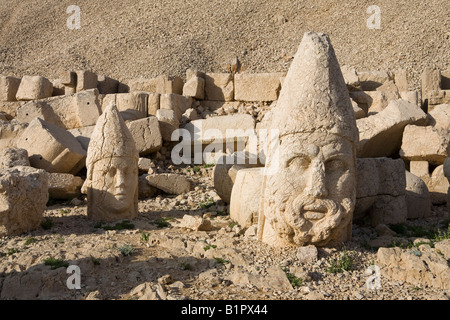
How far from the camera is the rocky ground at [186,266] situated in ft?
14.2

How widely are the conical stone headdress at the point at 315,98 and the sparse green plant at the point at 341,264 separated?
132 centimetres

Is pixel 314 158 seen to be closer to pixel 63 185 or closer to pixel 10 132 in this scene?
pixel 63 185

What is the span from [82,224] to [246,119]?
5.65 m

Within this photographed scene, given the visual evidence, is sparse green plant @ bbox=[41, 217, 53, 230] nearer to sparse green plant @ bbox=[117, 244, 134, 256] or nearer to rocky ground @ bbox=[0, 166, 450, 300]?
rocky ground @ bbox=[0, 166, 450, 300]

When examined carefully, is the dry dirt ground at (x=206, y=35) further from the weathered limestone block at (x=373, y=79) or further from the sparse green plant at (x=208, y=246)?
the sparse green plant at (x=208, y=246)

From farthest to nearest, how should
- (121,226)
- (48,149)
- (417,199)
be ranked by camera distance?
1. (48,149)
2. (417,199)
3. (121,226)

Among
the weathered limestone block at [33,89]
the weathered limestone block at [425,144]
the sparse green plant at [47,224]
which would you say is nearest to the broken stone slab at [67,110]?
the weathered limestone block at [33,89]

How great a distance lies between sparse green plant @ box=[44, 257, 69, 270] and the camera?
477 cm

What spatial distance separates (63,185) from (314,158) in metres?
5.56

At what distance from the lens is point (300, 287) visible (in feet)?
14.6

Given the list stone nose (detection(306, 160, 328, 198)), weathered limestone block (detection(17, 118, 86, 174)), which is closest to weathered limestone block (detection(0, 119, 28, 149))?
weathered limestone block (detection(17, 118, 86, 174))

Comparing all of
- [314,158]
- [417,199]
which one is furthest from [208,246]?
[417,199]

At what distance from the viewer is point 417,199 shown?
7.36 metres

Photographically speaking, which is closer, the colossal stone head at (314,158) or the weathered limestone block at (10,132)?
the colossal stone head at (314,158)
